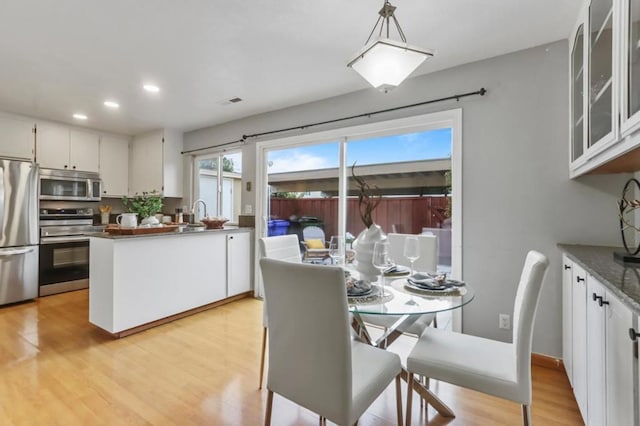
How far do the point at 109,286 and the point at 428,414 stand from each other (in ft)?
8.94

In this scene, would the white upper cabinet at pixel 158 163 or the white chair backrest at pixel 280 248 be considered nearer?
the white chair backrest at pixel 280 248

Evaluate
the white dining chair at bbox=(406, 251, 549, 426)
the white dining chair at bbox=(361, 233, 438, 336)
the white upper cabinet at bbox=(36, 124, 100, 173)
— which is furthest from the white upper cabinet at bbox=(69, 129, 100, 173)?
the white dining chair at bbox=(406, 251, 549, 426)

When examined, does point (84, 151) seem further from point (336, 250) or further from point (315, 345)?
point (315, 345)

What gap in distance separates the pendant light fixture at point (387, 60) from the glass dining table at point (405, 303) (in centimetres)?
111

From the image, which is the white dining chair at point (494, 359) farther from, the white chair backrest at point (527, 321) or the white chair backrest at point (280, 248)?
the white chair backrest at point (280, 248)

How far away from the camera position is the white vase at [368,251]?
1839mm

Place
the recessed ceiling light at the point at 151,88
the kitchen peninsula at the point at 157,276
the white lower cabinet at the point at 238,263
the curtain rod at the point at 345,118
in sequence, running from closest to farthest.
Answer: the curtain rod at the point at 345,118 → the kitchen peninsula at the point at 157,276 → the recessed ceiling light at the point at 151,88 → the white lower cabinet at the point at 238,263

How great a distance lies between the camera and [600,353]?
1301 millimetres

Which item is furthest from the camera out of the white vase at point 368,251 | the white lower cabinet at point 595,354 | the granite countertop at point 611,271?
the white vase at point 368,251

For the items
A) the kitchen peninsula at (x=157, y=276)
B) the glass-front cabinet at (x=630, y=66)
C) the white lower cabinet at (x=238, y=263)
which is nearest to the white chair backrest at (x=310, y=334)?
the glass-front cabinet at (x=630, y=66)

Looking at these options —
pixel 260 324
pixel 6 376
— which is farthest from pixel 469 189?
pixel 6 376

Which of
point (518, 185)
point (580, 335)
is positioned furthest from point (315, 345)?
point (518, 185)

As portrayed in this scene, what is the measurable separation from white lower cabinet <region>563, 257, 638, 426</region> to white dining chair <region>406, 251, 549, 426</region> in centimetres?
25

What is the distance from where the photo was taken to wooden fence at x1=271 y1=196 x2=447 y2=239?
117 inches
